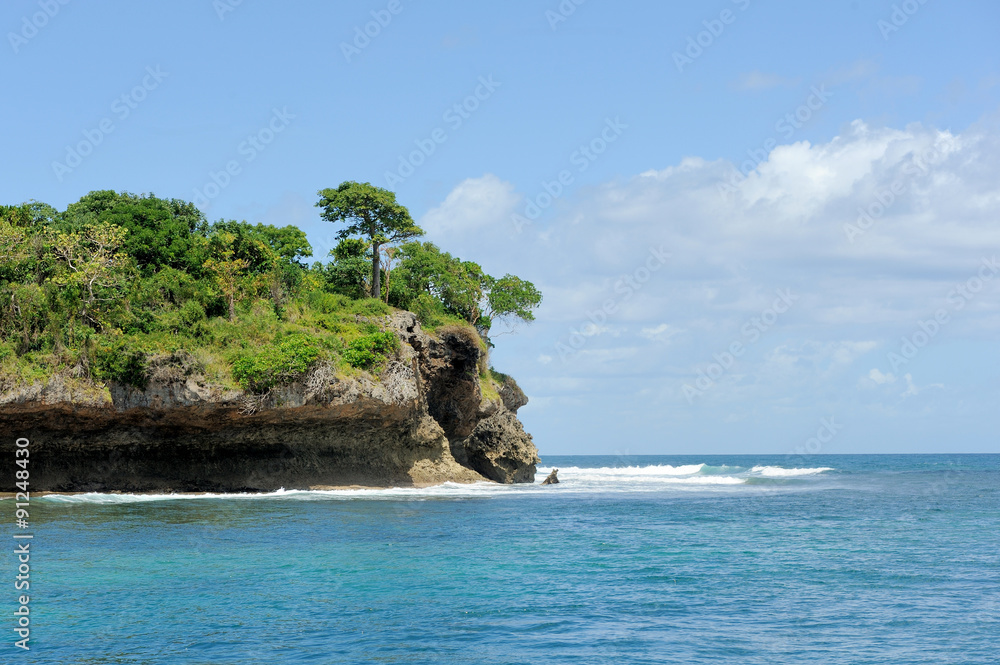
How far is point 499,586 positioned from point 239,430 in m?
20.1

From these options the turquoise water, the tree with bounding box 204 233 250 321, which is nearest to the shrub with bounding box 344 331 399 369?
the tree with bounding box 204 233 250 321

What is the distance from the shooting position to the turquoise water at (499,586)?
11484 mm

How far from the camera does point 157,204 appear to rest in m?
39.1

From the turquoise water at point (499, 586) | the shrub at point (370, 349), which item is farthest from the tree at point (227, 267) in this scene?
the turquoise water at point (499, 586)

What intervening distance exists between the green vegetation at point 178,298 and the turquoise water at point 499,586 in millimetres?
5632

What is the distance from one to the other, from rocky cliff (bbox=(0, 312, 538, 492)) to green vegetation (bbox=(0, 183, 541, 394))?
688mm

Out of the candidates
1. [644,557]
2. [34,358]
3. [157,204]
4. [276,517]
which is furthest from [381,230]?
[644,557]

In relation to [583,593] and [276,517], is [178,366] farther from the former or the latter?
[583,593]

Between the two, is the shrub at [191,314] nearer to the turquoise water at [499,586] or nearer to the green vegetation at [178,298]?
the green vegetation at [178,298]

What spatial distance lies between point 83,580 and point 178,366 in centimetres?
1611

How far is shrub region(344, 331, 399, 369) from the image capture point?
33188 millimetres

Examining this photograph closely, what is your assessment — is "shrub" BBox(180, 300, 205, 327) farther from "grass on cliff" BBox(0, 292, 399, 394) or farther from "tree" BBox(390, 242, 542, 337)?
"tree" BBox(390, 242, 542, 337)

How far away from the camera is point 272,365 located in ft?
102

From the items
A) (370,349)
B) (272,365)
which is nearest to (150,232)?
(272,365)
